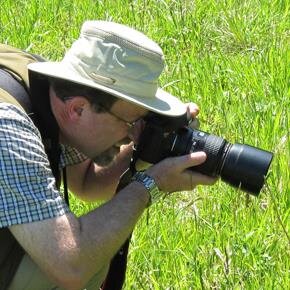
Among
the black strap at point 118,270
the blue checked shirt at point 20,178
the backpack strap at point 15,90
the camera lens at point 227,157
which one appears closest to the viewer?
the blue checked shirt at point 20,178

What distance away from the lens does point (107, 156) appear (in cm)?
298

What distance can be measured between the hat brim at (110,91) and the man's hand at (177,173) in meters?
0.13

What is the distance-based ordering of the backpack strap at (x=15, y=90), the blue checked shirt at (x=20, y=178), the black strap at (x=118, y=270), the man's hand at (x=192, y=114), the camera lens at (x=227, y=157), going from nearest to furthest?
1. the blue checked shirt at (x=20, y=178)
2. the backpack strap at (x=15, y=90)
3. the camera lens at (x=227, y=157)
4. the man's hand at (x=192, y=114)
5. the black strap at (x=118, y=270)

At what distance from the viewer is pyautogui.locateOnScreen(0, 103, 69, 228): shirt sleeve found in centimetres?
262

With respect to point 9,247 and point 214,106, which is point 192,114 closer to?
point 9,247

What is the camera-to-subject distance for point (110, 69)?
2828mm

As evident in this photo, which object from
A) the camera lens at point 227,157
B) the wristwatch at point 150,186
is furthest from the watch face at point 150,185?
the camera lens at point 227,157

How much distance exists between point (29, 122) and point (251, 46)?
2599 mm

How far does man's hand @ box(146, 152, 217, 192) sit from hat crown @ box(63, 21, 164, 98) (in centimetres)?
21

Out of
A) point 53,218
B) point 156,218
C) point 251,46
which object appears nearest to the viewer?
point 53,218

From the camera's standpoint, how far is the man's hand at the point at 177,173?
2.81 metres

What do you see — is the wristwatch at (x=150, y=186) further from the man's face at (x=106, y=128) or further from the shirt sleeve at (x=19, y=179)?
the shirt sleeve at (x=19, y=179)

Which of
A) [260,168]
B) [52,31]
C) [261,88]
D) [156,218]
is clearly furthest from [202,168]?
[52,31]

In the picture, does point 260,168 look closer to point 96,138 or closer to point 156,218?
point 96,138
